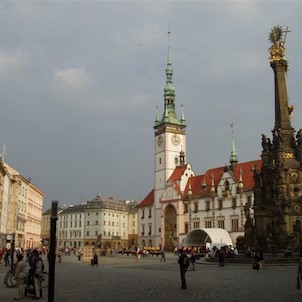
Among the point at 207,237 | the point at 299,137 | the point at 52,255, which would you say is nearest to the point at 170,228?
the point at 207,237

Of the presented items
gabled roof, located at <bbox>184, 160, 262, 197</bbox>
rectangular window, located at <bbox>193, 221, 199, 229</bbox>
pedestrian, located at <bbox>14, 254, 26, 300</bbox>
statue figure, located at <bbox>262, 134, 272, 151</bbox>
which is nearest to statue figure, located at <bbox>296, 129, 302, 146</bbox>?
statue figure, located at <bbox>262, 134, 272, 151</bbox>

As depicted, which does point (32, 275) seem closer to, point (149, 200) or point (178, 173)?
point (178, 173)

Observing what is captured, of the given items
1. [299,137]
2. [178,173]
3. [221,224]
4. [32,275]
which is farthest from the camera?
[178,173]

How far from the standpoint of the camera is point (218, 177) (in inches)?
3430

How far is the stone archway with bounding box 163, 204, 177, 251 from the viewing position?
88562 millimetres

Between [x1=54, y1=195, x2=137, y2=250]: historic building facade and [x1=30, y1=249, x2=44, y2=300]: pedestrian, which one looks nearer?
[x1=30, y1=249, x2=44, y2=300]: pedestrian

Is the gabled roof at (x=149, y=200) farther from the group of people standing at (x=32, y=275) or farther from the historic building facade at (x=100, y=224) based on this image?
the group of people standing at (x=32, y=275)

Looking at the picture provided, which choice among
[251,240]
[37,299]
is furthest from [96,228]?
A: [37,299]

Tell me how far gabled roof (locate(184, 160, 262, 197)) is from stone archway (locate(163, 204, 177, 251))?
5.35 meters

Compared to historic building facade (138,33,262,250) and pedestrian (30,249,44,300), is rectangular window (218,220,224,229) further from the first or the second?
pedestrian (30,249,44,300)

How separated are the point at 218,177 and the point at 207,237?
20.8 m

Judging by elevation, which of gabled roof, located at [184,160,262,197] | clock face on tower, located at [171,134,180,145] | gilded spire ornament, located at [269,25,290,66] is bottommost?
gabled roof, located at [184,160,262,197]

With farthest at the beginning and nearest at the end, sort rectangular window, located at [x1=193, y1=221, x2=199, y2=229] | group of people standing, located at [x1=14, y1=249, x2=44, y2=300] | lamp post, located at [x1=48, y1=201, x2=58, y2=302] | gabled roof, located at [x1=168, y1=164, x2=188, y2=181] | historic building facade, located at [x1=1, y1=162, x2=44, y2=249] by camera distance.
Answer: gabled roof, located at [x1=168, y1=164, x2=188, y2=181] < rectangular window, located at [x1=193, y1=221, x2=199, y2=229] < historic building facade, located at [x1=1, y1=162, x2=44, y2=249] < group of people standing, located at [x1=14, y1=249, x2=44, y2=300] < lamp post, located at [x1=48, y1=201, x2=58, y2=302]

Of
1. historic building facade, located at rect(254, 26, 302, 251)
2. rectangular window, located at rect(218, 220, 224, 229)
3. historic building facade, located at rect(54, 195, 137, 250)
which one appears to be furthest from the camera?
historic building facade, located at rect(54, 195, 137, 250)
